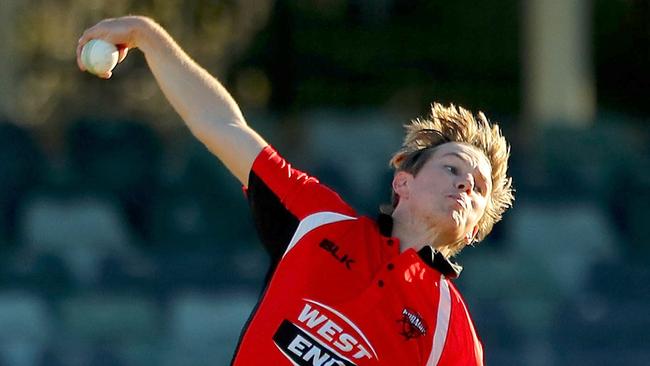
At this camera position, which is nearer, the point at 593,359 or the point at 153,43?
the point at 153,43

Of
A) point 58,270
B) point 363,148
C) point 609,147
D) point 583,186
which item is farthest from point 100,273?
point 609,147

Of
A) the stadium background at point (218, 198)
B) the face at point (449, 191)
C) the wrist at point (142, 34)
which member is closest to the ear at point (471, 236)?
the face at point (449, 191)

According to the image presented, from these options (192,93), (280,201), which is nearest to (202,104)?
(192,93)

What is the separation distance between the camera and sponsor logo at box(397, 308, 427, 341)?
11.1 ft

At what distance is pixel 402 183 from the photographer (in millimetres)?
3600

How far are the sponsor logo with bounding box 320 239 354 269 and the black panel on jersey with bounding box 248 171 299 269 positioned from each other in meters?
0.10

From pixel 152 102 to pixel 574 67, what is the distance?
11.2ft

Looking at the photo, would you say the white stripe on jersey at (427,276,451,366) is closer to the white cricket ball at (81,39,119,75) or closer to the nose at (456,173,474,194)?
the nose at (456,173,474,194)

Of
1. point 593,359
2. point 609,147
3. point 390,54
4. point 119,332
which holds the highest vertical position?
point 390,54

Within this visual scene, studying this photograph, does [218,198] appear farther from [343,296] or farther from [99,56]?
[343,296]

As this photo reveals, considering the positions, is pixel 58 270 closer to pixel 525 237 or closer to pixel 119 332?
pixel 119 332

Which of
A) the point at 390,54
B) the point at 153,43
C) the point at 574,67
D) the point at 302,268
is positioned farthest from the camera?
the point at 390,54

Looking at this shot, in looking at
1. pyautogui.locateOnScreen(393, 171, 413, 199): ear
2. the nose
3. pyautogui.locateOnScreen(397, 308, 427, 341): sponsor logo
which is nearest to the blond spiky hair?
pyautogui.locateOnScreen(393, 171, 413, 199): ear

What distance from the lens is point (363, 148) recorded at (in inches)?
398
